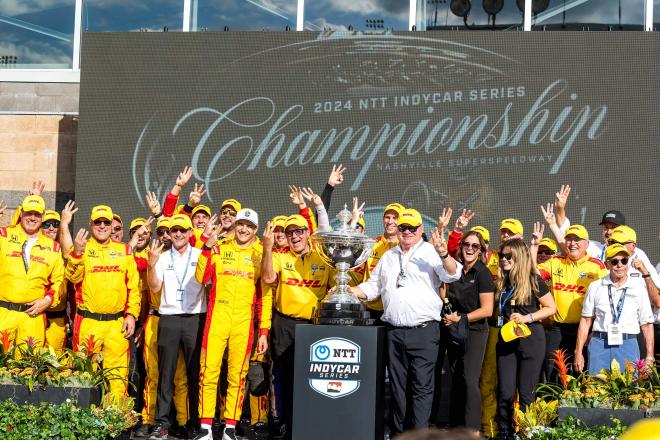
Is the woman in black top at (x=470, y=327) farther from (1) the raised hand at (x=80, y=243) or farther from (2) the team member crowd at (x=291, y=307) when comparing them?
(1) the raised hand at (x=80, y=243)

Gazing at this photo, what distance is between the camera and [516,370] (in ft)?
24.1

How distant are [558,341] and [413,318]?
1.49 metres

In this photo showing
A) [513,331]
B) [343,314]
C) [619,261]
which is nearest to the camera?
[343,314]

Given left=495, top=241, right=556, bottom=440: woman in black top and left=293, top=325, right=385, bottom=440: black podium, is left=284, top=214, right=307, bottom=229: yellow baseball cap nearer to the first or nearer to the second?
left=293, top=325, right=385, bottom=440: black podium

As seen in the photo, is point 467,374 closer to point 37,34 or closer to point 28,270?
point 28,270

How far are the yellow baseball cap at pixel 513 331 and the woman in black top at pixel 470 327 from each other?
8.9 inches

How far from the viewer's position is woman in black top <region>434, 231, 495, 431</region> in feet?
24.2

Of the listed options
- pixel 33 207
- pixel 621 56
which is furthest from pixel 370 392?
pixel 621 56

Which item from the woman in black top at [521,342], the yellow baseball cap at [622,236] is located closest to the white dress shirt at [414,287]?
the woman in black top at [521,342]

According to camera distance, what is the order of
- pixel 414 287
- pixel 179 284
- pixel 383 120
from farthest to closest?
1. pixel 383 120
2. pixel 179 284
3. pixel 414 287

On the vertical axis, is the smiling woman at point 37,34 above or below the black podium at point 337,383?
above

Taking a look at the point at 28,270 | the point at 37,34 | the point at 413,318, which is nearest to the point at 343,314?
the point at 413,318

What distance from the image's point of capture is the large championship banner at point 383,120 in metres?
10.0

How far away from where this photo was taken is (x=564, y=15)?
1067cm
